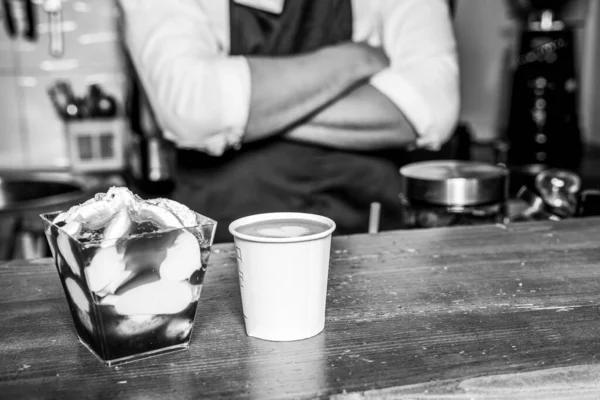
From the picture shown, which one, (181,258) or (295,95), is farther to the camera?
(295,95)

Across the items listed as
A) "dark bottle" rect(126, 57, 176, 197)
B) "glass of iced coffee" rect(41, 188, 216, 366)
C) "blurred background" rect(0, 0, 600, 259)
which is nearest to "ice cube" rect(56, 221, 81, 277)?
"glass of iced coffee" rect(41, 188, 216, 366)

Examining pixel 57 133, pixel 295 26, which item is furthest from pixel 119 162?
pixel 295 26

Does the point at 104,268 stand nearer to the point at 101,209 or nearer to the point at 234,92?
the point at 101,209

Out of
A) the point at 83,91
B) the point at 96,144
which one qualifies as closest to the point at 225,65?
the point at 96,144

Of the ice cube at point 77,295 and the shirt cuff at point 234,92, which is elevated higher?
the shirt cuff at point 234,92

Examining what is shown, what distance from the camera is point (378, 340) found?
0.70 meters

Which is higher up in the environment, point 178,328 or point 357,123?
point 357,123

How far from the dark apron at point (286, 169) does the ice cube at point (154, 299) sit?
87 centimetres

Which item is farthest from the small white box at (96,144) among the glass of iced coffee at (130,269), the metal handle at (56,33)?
the glass of iced coffee at (130,269)

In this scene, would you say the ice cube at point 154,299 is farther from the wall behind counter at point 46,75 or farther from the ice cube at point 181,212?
the wall behind counter at point 46,75

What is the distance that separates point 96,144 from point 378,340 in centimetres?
234

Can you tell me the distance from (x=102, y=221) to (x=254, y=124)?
2.36 feet

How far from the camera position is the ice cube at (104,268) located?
24.1 inches

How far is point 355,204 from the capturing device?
1620mm
